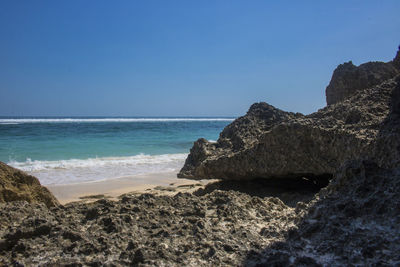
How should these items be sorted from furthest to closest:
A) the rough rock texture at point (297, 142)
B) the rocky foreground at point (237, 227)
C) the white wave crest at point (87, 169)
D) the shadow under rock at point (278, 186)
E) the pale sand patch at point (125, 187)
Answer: the white wave crest at point (87, 169) < the pale sand patch at point (125, 187) < the shadow under rock at point (278, 186) < the rough rock texture at point (297, 142) < the rocky foreground at point (237, 227)

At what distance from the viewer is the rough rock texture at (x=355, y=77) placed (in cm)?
405

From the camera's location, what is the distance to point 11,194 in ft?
8.00

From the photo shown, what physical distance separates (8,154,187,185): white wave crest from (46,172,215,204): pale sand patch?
65cm

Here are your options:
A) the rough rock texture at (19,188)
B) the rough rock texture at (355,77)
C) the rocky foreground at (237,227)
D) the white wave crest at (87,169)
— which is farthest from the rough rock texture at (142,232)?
the white wave crest at (87,169)

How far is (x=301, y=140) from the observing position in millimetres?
2947

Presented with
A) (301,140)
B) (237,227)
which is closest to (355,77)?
(301,140)

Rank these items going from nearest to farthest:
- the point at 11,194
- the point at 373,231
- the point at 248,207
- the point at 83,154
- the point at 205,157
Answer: the point at 373,231, the point at 248,207, the point at 11,194, the point at 205,157, the point at 83,154

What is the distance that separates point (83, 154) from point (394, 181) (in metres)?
10.9

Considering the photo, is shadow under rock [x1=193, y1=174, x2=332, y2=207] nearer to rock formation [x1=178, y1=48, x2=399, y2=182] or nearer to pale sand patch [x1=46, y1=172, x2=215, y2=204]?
rock formation [x1=178, y1=48, x2=399, y2=182]

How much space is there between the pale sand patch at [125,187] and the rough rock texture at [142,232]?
2680 mm

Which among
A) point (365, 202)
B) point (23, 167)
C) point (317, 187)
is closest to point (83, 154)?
point (23, 167)

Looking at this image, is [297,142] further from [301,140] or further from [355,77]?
[355,77]

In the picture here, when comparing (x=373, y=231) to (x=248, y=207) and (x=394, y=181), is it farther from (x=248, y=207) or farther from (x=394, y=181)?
(x=248, y=207)

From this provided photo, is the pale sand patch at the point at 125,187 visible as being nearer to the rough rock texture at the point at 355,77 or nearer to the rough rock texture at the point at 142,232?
the rough rock texture at the point at 355,77
